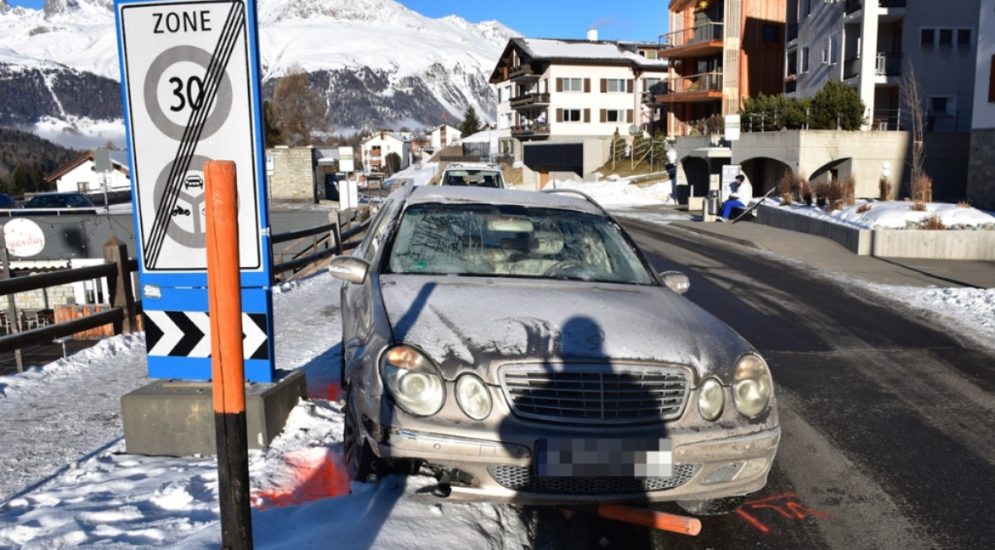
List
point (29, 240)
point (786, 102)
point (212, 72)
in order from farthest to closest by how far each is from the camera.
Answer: point (786, 102), point (29, 240), point (212, 72)

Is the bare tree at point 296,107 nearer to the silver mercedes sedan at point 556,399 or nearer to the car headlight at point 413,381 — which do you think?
the silver mercedes sedan at point 556,399

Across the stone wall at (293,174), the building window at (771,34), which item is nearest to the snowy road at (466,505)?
the building window at (771,34)

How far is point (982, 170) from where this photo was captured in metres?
23.6

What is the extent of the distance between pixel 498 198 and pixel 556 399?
2.77 metres

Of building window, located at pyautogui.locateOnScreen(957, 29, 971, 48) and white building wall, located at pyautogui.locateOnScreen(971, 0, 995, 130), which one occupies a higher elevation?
building window, located at pyautogui.locateOnScreen(957, 29, 971, 48)

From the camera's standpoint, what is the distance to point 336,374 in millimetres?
7246

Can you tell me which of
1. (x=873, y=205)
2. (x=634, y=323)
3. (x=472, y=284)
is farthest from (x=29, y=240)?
(x=873, y=205)

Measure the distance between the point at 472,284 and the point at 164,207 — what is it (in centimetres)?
194

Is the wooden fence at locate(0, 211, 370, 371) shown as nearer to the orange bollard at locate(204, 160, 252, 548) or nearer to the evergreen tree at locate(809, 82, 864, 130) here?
the orange bollard at locate(204, 160, 252, 548)

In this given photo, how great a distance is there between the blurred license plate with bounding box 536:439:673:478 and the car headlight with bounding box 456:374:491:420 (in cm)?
29

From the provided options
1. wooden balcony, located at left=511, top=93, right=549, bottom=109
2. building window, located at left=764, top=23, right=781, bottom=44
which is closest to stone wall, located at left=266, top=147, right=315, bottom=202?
wooden balcony, located at left=511, top=93, right=549, bottom=109

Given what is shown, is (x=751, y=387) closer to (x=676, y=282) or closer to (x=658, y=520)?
(x=658, y=520)

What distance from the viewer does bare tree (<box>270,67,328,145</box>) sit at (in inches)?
3971

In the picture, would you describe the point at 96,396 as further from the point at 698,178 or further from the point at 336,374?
the point at 698,178
